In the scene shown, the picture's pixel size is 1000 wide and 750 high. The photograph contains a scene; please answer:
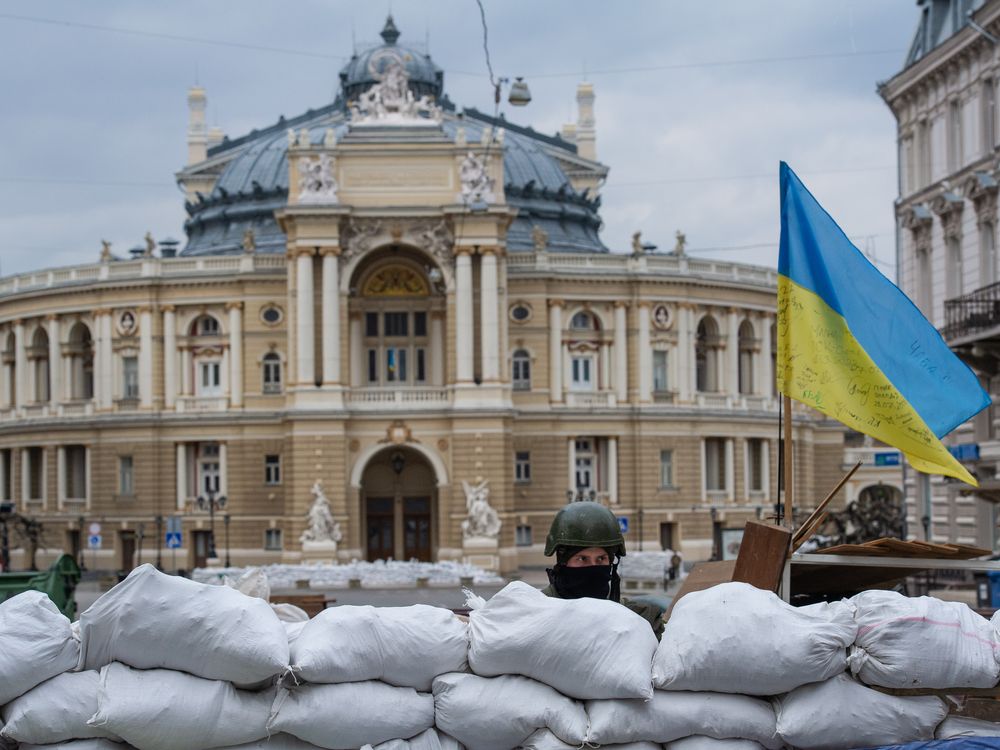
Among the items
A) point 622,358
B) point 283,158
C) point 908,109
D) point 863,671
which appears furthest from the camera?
point 283,158

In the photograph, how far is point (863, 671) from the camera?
28.3 feet

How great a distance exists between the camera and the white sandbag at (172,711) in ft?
27.1

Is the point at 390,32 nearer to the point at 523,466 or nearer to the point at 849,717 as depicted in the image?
the point at 523,466

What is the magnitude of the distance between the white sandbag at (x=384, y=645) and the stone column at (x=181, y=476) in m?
53.8

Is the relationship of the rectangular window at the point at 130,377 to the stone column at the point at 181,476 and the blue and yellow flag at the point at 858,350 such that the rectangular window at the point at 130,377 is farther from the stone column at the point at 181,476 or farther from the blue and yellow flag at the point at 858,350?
the blue and yellow flag at the point at 858,350

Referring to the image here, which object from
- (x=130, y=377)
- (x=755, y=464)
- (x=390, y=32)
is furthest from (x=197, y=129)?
(x=755, y=464)

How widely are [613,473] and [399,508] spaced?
26.9ft

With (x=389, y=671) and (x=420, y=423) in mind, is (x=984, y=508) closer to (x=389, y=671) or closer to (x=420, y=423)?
(x=420, y=423)

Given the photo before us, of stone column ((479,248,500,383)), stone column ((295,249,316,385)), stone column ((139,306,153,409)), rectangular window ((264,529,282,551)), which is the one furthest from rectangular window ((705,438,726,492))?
stone column ((139,306,153,409))

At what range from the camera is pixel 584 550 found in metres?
10.2

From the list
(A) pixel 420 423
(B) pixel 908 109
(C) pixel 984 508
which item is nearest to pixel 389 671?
(C) pixel 984 508

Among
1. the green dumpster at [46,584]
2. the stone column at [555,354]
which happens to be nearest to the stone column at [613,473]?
the stone column at [555,354]

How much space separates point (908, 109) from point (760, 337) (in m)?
23.8

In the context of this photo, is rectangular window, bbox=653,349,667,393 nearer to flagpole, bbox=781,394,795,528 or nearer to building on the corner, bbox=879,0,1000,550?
building on the corner, bbox=879,0,1000,550
